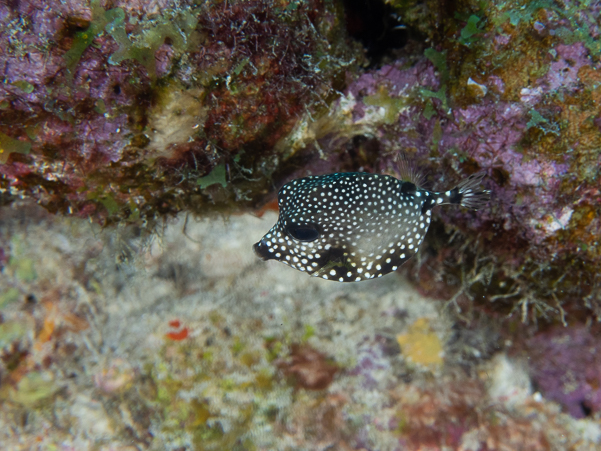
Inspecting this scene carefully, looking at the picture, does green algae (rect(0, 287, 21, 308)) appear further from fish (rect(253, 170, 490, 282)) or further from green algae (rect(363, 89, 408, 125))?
green algae (rect(363, 89, 408, 125))

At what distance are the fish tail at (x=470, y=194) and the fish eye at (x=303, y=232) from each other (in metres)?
1.33

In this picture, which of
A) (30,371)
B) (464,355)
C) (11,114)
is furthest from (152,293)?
(464,355)

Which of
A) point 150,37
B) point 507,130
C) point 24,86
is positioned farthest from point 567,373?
point 24,86

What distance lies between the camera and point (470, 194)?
3.29m

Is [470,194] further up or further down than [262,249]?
further down

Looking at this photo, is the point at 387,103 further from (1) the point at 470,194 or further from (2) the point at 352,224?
(2) the point at 352,224

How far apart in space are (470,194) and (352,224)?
1.21 metres

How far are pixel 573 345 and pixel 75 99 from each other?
7.43m

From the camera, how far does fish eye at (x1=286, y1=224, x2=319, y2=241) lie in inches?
123

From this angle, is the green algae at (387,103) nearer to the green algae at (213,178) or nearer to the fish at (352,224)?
the fish at (352,224)

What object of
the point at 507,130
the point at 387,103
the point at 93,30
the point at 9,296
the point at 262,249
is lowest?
the point at 9,296

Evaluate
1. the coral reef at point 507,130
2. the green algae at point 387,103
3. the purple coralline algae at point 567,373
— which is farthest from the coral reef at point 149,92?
the purple coralline algae at point 567,373

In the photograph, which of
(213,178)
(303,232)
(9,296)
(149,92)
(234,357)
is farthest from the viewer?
(9,296)

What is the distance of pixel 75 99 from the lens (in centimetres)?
288
